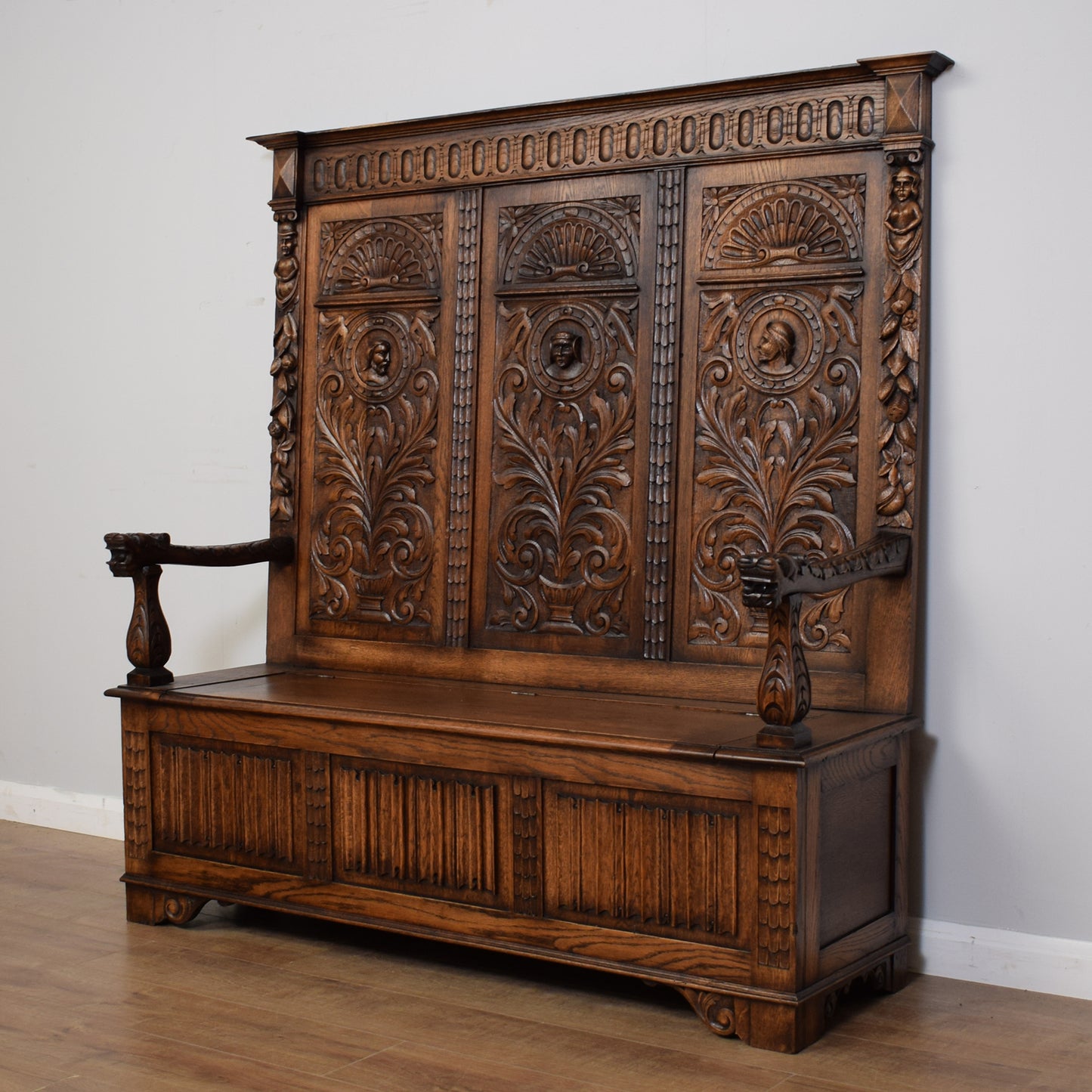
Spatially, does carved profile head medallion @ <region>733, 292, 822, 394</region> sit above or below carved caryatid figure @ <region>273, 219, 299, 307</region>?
below

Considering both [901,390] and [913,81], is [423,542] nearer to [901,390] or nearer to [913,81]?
[901,390]

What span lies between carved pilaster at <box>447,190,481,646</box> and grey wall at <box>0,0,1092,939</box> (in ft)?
1.54

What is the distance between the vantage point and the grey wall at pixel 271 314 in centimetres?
357

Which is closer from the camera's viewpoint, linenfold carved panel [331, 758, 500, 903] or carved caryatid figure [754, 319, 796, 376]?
linenfold carved panel [331, 758, 500, 903]

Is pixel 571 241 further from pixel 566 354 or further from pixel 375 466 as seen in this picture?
pixel 375 466

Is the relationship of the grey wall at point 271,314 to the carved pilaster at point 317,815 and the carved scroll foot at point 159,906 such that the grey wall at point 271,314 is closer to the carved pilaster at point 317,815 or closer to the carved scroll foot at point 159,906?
the carved scroll foot at point 159,906

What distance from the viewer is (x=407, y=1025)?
3285mm

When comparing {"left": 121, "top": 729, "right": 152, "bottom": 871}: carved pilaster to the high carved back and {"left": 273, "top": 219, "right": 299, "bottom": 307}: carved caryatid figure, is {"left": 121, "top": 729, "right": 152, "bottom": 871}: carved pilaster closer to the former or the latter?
the high carved back

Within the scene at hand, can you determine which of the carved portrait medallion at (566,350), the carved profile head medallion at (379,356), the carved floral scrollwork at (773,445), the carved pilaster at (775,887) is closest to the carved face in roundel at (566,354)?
the carved portrait medallion at (566,350)

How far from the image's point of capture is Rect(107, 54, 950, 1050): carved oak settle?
3301 millimetres

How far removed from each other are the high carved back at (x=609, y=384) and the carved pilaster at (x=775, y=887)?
1.64 ft

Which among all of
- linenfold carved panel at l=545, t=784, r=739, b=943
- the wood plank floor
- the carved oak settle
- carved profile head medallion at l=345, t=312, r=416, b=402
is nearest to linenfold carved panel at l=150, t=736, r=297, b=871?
the carved oak settle

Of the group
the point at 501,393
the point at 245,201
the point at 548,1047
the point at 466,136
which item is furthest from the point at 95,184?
the point at 548,1047

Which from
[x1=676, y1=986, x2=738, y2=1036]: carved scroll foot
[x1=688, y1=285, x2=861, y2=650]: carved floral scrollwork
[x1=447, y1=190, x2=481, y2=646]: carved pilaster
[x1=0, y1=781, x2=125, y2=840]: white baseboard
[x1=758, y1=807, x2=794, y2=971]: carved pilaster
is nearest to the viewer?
[x1=758, y1=807, x2=794, y2=971]: carved pilaster
